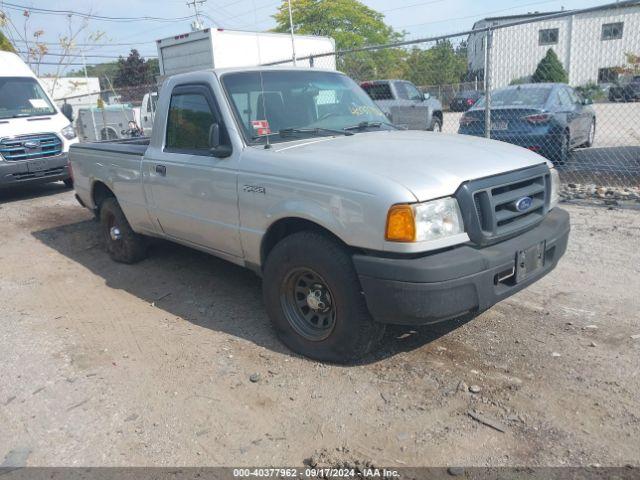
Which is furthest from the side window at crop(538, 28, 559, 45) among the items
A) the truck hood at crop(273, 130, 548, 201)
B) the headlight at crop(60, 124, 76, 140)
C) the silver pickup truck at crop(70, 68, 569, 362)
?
the truck hood at crop(273, 130, 548, 201)

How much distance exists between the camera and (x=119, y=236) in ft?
19.5

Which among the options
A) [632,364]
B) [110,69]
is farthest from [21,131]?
[110,69]

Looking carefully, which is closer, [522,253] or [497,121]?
[522,253]

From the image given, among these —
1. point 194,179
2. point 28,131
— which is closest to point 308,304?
point 194,179

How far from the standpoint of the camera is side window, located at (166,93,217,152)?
4262 mm

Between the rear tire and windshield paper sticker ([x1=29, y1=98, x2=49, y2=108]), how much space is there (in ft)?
19.6

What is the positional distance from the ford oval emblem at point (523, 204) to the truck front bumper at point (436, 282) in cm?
28

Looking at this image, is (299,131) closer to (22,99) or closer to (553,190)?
(553,190)

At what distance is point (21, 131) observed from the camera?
9.97 meters

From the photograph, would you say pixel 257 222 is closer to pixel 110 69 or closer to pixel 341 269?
pixel 341 269

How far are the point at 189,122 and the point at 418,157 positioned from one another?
6.77 feet

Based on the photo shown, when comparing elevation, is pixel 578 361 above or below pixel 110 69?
below

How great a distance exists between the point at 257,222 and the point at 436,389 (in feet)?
5.33

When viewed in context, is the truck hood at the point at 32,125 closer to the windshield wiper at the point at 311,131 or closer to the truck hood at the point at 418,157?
the windshield wiper at the point at 311,131
